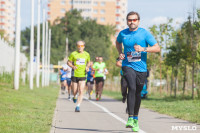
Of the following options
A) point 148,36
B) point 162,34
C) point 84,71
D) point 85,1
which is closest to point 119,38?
point 148,36

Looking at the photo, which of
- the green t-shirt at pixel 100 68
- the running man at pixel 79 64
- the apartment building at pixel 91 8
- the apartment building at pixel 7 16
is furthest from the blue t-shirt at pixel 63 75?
the apartment building at pixel 7 16

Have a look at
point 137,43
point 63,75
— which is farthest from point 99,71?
point 137,43

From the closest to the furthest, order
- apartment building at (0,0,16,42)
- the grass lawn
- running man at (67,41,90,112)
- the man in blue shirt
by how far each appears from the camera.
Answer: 1. the man in blue shirt
2. the grass lawn
3. running man at (67,41,90,112)
4. apartment building at (0,0,16,42)

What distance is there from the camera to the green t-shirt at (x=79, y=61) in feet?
45.7

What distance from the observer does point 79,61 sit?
45.9 feet

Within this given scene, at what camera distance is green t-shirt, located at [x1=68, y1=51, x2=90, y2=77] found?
13922 millimetres

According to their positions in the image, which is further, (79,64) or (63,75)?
(63,75)

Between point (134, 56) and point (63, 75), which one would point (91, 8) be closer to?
point (63, 75)

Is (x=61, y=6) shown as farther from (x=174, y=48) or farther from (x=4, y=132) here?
(x=4, y=132)

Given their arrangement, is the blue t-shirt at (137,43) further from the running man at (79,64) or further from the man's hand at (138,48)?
the running man at (79,64)

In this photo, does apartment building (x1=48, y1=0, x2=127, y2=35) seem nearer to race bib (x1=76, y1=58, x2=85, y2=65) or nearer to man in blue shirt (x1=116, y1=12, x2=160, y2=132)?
race bib (x1=76, y1=58, x2=85, y2=65)

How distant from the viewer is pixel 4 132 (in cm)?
795

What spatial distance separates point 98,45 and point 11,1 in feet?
266

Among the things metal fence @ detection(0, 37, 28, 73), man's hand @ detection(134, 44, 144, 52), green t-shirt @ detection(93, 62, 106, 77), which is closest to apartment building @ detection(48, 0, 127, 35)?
metal fence @ detection(0, 37, 28, 73)
